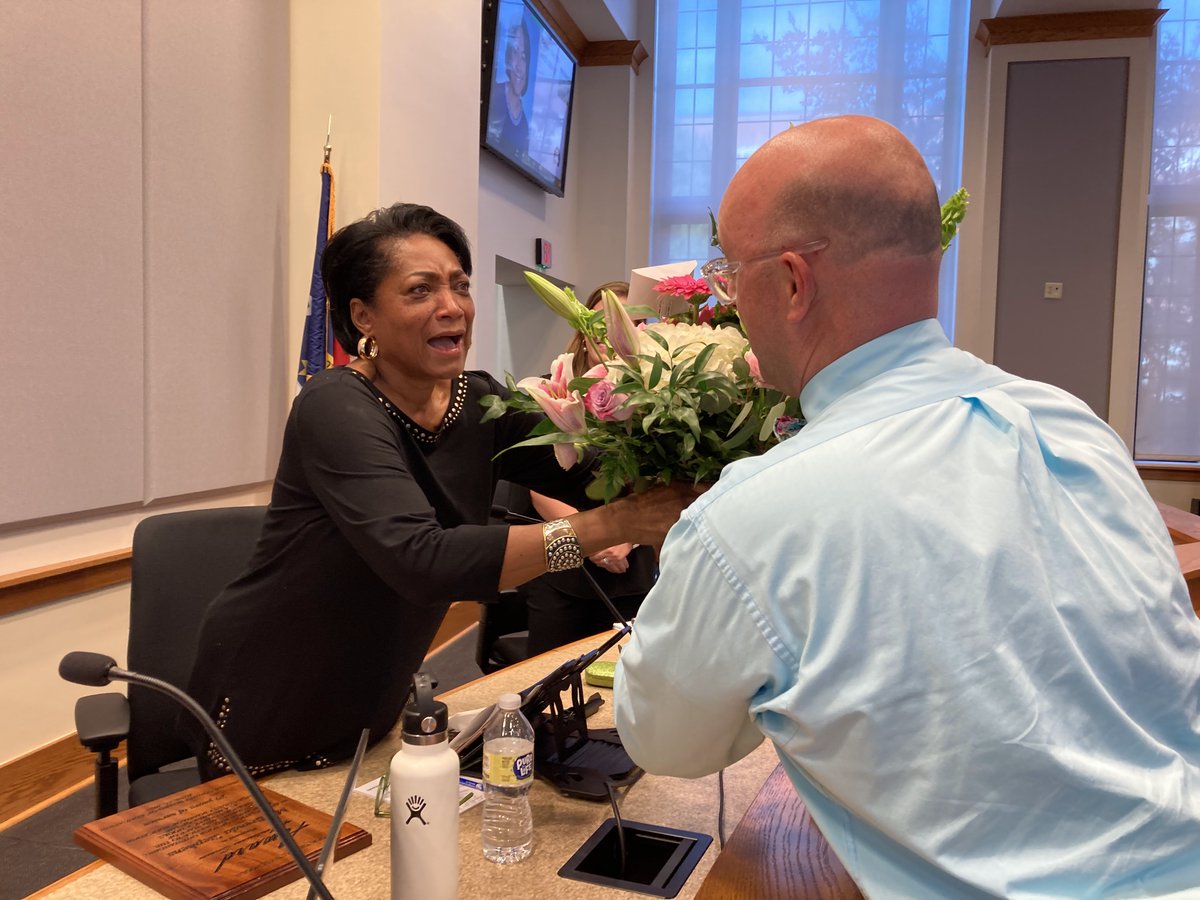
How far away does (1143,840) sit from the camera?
729 mm

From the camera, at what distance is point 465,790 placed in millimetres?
1237

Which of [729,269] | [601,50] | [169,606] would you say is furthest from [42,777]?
[601,50]

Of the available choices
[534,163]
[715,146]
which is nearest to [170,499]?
[534,163]

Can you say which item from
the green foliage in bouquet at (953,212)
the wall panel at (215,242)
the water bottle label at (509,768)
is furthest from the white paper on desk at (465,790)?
the wall panel at (215,242)

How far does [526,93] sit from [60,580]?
406 centimetres

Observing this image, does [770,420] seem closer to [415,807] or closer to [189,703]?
[415,807]

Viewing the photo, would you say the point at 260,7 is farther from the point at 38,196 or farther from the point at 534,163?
the point at 534,163

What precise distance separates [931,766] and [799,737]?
10cm

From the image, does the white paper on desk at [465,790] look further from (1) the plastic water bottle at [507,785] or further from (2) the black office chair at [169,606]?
(2) the black office chair at [169,606]

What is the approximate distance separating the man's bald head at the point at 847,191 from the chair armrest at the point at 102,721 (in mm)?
1251

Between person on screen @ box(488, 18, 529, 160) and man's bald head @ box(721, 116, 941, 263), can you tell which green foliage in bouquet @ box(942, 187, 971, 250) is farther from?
person on screen @ box(488, 18, 529, 160)

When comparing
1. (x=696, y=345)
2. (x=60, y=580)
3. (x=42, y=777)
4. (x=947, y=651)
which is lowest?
(x=42, y=777)

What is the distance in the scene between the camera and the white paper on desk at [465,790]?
121 centimetres

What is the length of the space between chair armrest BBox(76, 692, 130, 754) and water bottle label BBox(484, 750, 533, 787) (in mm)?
733
